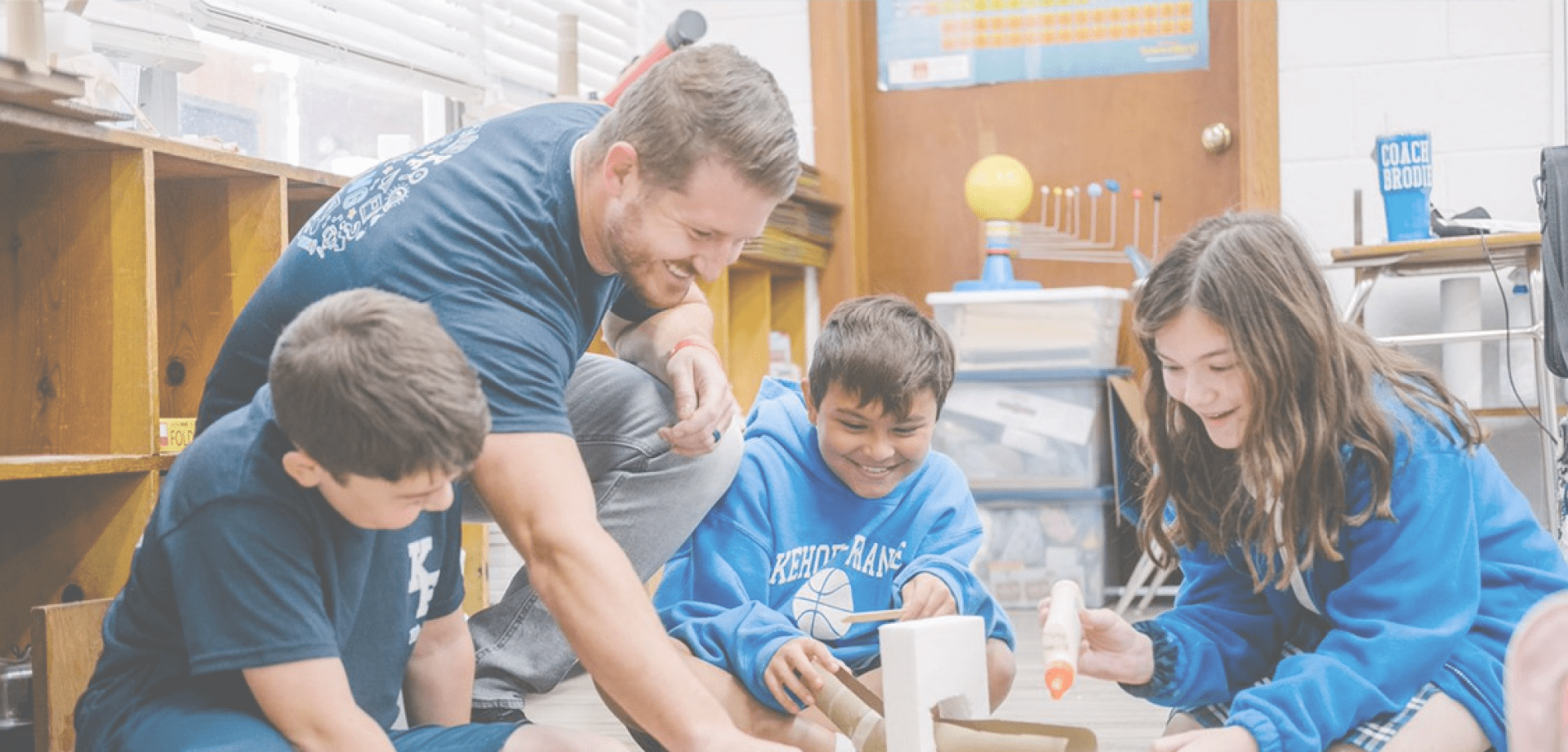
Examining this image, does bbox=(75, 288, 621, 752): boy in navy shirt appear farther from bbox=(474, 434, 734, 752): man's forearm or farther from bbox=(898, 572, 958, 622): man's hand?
bbox=(898, 572, 958, 622): man's hand

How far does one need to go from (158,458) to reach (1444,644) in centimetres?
126

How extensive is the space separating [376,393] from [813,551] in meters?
0.68

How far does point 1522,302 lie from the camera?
9.46ft

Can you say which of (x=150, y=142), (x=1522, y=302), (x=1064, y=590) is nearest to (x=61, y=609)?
(x=150, y=142)

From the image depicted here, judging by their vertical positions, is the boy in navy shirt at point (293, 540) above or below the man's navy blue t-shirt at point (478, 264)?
below

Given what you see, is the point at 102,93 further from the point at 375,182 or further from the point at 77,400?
the point at 375,182

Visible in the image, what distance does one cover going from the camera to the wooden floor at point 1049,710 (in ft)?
5.89

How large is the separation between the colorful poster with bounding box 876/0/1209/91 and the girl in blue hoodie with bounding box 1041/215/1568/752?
2.07 metres

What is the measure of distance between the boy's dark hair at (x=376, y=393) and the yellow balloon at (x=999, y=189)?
7.55 ft

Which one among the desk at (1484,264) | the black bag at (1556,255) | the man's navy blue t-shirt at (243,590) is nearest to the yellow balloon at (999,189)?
the desk at (1484,264)

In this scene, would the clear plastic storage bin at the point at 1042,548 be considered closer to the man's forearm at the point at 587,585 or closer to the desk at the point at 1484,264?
the desk at the point at 1484,264

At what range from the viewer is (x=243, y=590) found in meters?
1.02

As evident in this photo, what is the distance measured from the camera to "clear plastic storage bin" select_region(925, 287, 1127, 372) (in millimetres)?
2980

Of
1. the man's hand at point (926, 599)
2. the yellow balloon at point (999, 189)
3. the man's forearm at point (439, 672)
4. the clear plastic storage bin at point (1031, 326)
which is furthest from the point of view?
the yellow balloon at point (999, 189)
